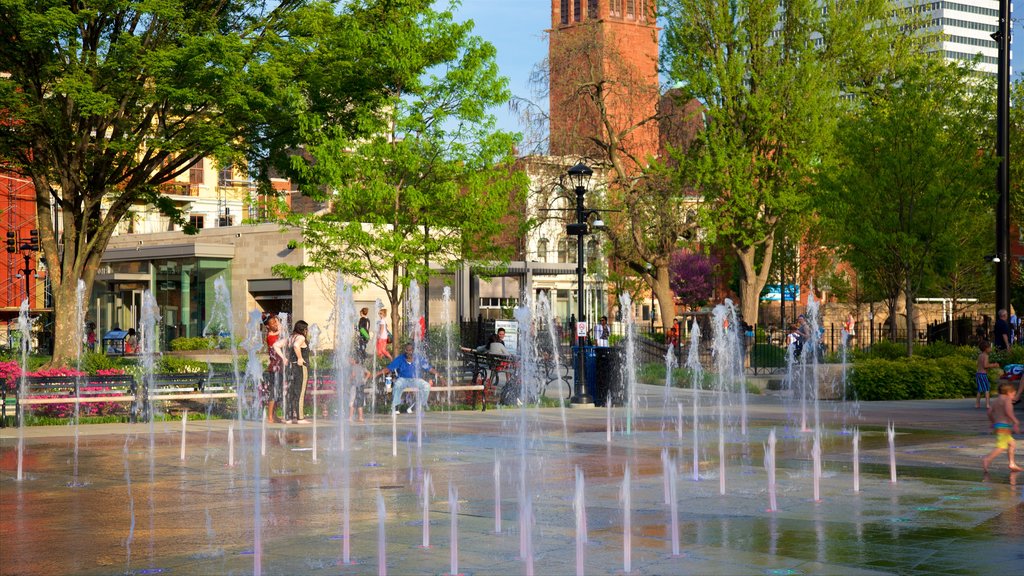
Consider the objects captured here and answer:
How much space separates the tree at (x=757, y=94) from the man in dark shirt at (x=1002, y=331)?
15.9 metres

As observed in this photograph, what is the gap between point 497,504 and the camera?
10188 mm

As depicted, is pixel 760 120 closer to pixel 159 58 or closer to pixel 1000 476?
pixel 159 58

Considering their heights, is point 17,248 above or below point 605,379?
above

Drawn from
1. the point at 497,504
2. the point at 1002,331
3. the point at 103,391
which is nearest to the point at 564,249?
the point at 1002,331

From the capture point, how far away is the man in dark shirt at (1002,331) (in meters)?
24.7

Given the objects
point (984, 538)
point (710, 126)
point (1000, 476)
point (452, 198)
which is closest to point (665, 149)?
point (710, 126)

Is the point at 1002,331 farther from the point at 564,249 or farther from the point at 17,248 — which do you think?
the point at 17,248

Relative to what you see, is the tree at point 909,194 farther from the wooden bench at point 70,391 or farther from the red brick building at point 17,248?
the red brick building at point 17,248

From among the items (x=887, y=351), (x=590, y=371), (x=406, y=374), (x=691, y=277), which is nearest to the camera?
(x=406, y=374)

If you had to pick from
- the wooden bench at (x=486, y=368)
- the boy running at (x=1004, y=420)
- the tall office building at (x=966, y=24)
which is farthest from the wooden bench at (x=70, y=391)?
the tall office building at (x=966, y=24)

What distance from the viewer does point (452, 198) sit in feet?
113

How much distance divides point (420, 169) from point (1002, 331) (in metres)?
16.5

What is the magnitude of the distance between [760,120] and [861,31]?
20.7 ft

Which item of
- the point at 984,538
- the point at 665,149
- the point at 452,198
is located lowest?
the point at 984,538
